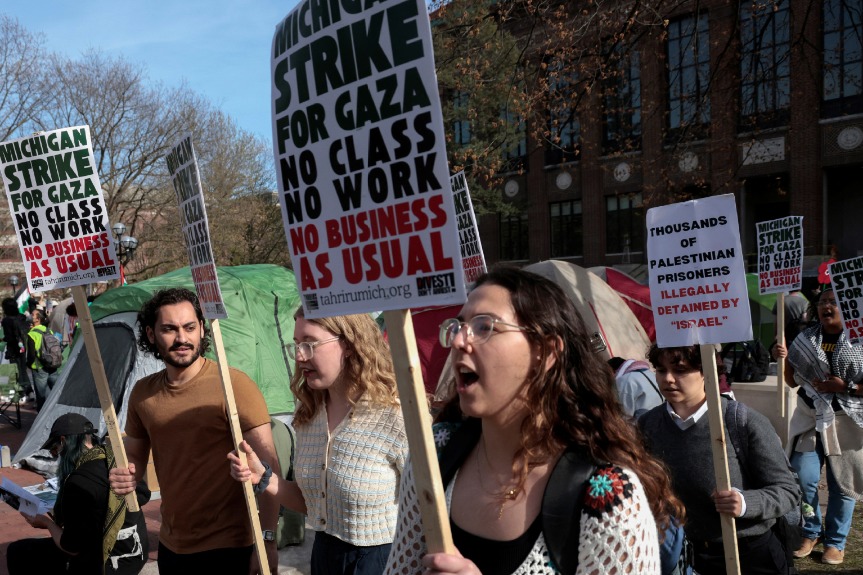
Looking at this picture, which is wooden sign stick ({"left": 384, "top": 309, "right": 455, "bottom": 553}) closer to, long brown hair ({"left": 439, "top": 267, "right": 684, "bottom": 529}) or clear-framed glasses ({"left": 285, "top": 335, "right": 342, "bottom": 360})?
long brown hair ({"left": 439, "top": 267, "right": 684, "bottom": 529})

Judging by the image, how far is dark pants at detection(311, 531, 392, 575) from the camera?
2990mm

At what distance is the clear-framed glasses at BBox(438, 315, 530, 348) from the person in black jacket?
10.3 feet

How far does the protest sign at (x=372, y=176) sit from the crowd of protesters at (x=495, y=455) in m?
0.19

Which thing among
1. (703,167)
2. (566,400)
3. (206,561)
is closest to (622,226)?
(703,167)

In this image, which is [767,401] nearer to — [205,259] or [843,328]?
[843,328]

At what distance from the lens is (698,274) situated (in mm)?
3854

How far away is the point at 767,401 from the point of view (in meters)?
9.73

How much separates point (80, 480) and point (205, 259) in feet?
5.02

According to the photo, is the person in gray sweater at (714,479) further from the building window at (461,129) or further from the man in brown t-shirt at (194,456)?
the building window at (461,129)

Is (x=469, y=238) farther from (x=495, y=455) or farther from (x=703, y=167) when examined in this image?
(x=703, y=167)

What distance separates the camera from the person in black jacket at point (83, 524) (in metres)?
4.25

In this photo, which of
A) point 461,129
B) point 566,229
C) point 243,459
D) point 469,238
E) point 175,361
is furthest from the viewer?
point 566,229

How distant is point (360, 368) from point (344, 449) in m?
0.34

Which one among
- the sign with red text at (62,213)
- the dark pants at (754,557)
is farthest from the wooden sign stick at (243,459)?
the dark pants at (754,557)
